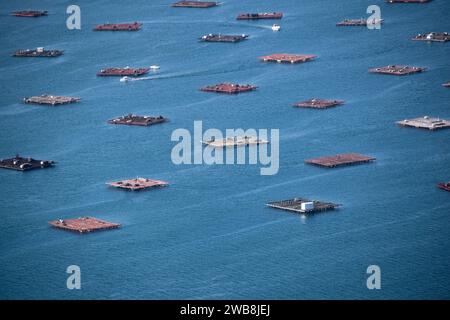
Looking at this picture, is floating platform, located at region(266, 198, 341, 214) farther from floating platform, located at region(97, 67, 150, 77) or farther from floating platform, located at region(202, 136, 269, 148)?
floating platform, located at region(97, 67, 150, 77)

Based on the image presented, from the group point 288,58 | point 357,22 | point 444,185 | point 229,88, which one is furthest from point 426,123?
point 357,22

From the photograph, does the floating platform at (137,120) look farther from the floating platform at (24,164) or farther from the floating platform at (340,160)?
the floating platform at (340,160)

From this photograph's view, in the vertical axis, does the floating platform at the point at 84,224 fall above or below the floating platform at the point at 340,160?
below

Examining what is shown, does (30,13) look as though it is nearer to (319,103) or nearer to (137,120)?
(137,120)

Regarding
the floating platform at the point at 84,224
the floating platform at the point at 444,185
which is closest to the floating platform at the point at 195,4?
the floating platform at the point at 444,185

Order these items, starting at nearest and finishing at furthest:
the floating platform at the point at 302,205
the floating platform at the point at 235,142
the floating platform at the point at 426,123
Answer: the floating platform at the point at 302,205, the floating platform at the point at 235,142, the floating platform at the point at 426,123
